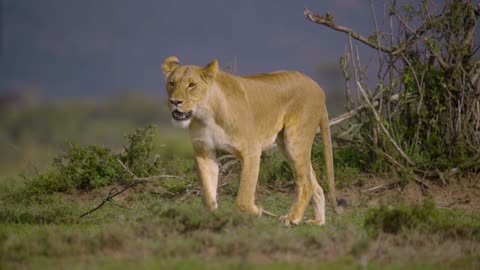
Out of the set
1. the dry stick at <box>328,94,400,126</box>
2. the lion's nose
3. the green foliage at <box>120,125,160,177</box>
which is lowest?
the lion's nose

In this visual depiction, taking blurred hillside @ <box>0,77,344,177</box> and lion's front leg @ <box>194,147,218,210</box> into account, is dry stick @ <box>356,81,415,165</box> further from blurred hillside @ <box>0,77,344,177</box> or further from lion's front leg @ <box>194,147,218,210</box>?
blurred hillside @ <box>0,77,344,177</box>

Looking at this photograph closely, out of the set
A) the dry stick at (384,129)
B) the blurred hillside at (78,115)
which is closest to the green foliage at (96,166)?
the dry stick at (384,129)

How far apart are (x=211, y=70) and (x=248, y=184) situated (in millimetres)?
1042

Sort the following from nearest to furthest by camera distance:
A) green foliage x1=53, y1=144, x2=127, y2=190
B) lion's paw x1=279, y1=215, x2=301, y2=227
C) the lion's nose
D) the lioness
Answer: the lion's nose < the lioness < lion's paw x1=279, y1=215, x2=301, y2=227 < green foliage x1=53, y1=144, x2=127, y2=190

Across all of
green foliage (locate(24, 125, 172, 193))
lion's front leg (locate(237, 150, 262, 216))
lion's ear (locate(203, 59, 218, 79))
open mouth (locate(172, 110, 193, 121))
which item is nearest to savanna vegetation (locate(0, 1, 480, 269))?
green foliage (locate(24, 125, 172, 193))

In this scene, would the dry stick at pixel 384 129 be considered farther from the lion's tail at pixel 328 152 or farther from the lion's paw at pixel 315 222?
the lion's paw at pixel 315 222

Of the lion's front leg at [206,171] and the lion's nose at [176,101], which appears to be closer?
the lion's nose at [176,101]

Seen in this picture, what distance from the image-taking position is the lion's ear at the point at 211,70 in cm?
684

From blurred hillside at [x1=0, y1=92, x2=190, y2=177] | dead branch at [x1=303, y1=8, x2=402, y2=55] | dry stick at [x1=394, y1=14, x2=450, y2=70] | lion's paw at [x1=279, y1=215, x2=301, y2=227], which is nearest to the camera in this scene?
lion's paw at [x1=279, y1=215, x2=301, y2=227]

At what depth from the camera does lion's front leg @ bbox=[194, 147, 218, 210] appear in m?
6.84

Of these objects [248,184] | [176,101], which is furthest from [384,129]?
[176,101]

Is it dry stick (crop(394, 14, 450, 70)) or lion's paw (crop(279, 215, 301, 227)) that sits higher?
dry stick (crop(394, 14, 450, 70))

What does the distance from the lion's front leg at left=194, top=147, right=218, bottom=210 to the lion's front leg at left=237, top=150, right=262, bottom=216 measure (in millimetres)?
247

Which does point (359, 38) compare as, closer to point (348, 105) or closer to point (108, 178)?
point (348, 105)
